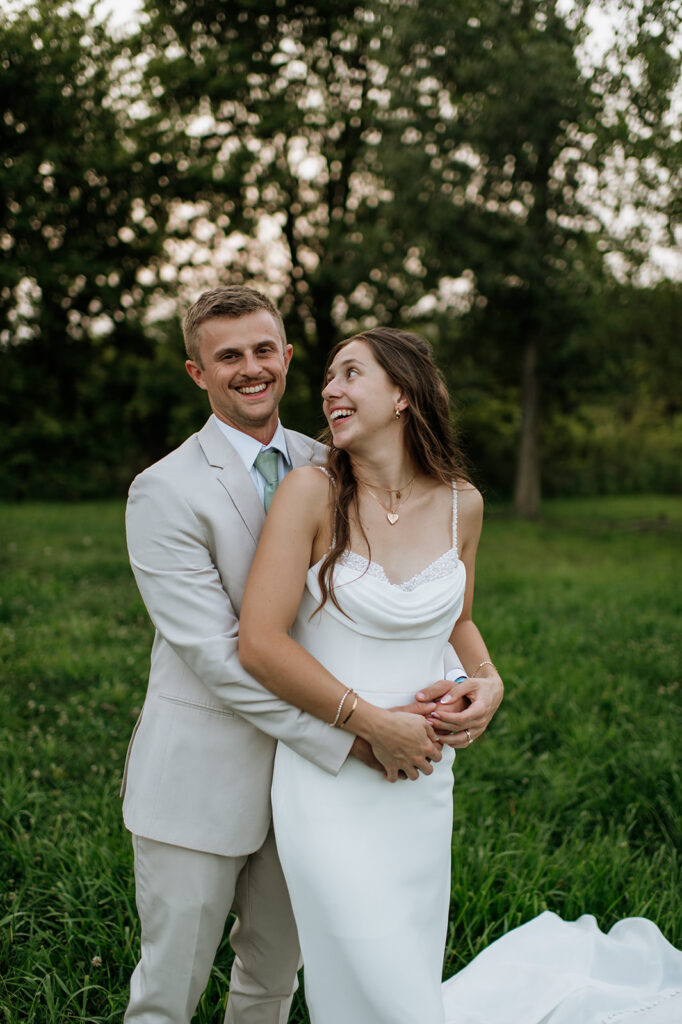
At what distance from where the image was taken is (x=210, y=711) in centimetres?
230

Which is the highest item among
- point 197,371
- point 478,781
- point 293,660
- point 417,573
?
point 197,371

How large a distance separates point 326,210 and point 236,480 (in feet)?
66.9

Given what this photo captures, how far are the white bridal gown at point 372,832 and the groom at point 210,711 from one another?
0.41 feet

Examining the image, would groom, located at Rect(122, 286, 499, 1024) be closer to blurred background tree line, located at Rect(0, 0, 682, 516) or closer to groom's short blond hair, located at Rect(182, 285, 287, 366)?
groom's short blond hair, located at Rect(182, 285, 287, 366)

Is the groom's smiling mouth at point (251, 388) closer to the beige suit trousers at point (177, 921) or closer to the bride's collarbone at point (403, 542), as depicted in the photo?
the bride's collarbone at point (403, 542)

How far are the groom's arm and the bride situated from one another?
0.05 metres

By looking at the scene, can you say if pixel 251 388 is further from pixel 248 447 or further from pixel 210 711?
pixel 210 711

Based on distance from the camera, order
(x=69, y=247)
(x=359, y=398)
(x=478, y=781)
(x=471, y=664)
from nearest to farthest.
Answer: (x=359, y=398) → (x=471, y=664) → (x=478, y=781) → (x=69, y=247)

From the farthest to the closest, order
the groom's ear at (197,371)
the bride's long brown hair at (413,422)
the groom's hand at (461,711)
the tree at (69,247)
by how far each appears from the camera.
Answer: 1. the tree at (69,247)
2. the groom's ear at (197,371)
3. the bride's long brown hair at (413,422)
4. the groom's hand at (461,711)

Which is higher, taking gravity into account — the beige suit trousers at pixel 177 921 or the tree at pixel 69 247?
the tree at pixel 69 247

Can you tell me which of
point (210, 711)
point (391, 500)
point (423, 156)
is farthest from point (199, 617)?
point (423, 156)

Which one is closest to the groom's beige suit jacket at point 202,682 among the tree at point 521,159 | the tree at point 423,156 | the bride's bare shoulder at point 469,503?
the bride's bare shoulder at point 469,503

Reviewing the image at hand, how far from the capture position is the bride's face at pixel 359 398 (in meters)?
2.36

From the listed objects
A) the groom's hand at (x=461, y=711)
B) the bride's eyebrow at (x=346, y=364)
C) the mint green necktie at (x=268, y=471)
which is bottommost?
the groom's hand at (x=461, y=711)
